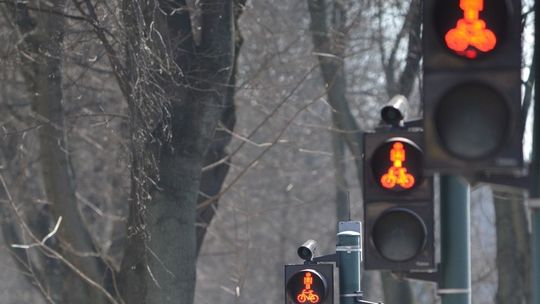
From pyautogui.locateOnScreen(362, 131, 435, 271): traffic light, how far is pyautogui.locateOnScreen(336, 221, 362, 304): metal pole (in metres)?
5.14

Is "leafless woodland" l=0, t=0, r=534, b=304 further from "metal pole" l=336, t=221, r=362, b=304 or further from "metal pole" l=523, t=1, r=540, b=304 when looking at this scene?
"metal pole" l=523, t=1, r=540, b=304

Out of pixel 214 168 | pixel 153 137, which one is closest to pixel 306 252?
pixel 153 137

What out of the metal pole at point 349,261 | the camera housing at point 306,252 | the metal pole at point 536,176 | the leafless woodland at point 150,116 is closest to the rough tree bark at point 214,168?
the leafless woodland at point 150,116

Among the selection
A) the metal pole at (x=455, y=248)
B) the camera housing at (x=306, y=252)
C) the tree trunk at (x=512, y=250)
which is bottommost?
the metal pole at (x=455, y=248)

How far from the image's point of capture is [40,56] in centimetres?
1530

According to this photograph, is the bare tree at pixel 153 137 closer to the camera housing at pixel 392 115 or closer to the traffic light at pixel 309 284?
the traffic light at pixel 309 284

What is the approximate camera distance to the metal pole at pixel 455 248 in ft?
27.1

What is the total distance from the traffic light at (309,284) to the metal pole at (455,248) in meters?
5.46

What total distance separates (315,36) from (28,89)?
6.85 metres

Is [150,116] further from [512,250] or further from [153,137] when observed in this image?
[512,250]

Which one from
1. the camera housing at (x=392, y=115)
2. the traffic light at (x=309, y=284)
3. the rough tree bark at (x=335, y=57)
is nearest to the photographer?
the camera housing at (x=392, y=115)

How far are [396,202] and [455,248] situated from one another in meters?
0.45

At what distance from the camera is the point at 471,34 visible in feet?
19.2

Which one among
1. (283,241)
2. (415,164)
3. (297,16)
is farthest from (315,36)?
(283,241)
